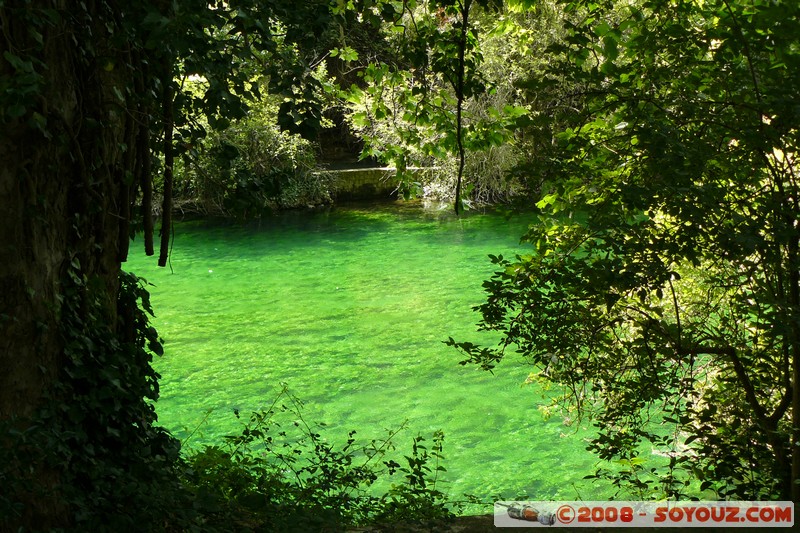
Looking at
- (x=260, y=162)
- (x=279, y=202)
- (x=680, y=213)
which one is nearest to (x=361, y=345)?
(x=279, y=202)

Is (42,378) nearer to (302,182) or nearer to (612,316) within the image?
(612,316)

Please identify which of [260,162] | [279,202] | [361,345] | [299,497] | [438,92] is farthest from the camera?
[260,162]

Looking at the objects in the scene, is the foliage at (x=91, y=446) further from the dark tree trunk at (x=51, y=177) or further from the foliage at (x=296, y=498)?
the foliage at (x=296, y=498)

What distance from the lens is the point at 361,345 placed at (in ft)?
31.6

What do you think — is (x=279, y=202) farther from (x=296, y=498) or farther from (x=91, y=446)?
(x=296, y=498)

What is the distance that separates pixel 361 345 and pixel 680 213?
22.0 feet

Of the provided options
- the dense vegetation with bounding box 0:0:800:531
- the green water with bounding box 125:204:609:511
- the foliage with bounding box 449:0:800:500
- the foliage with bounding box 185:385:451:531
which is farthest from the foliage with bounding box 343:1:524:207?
the green water with bounding box 125:204:609:511

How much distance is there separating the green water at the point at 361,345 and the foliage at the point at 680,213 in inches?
41.0

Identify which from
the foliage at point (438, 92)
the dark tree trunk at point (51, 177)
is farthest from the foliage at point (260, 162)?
the dark tree trunk at point (51, 177)

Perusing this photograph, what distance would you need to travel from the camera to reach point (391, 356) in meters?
9.20

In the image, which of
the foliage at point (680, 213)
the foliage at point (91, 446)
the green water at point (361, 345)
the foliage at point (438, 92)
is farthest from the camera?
the green water at point (361, 345)

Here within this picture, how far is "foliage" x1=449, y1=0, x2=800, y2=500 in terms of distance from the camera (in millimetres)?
3119

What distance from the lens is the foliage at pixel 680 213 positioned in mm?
3119

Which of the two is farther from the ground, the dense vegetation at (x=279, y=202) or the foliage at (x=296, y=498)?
the dense vegetation at (x=279, y=202)
